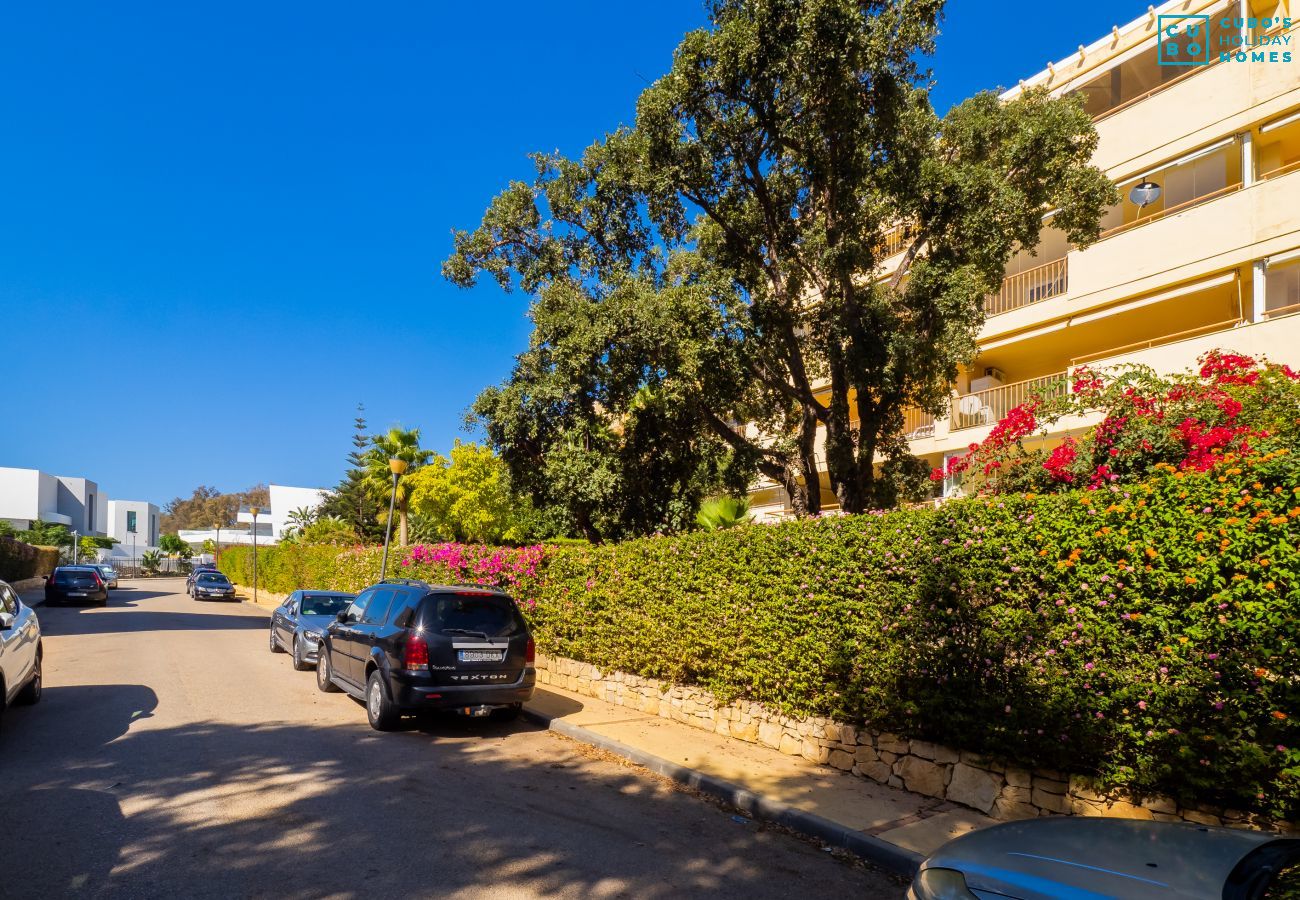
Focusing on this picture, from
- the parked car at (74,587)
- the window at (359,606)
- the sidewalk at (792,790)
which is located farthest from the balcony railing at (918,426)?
the parked car at (74,587)

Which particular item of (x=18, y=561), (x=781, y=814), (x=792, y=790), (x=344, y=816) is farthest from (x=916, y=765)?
(x=18, y=561)

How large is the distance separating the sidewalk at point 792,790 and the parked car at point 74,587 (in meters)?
30.4

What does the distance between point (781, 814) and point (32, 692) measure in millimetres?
9412

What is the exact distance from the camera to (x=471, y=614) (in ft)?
30.9

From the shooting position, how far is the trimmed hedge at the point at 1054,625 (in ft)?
16.4

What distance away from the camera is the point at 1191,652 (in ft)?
17.2

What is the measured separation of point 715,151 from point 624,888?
31.2 ft

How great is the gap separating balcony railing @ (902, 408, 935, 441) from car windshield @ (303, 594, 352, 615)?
15117 millimetres

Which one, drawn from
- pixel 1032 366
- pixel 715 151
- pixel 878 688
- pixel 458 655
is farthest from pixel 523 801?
pixel 1032 366

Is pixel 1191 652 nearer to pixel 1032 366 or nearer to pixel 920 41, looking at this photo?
pixel 920 41

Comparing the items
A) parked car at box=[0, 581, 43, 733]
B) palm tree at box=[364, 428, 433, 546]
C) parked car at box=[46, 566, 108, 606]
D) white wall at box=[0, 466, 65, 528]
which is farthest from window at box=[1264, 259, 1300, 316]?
white wall at box=[0, 466, 65, 528]

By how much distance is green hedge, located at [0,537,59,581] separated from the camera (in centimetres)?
3412

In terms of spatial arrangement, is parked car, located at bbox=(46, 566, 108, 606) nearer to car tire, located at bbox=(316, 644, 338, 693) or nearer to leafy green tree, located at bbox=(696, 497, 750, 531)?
car tire, located at bbox=(316, 644, 338, 693)

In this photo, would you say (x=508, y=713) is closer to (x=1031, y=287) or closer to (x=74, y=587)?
(x=1031, y=287)
